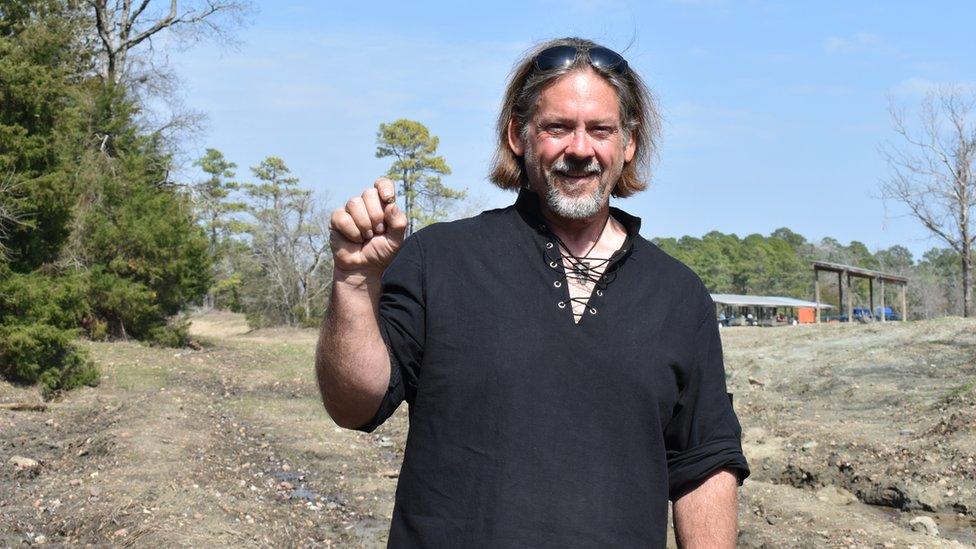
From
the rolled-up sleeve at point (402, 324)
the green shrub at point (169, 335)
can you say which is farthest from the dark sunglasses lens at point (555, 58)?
the green shrub at point (169, 335)

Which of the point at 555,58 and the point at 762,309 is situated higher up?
the point at 762,309

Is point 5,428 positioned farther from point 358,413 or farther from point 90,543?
point 358,413

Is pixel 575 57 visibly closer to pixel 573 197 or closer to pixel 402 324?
pixel 573 197

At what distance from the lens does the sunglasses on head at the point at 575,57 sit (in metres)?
2.37

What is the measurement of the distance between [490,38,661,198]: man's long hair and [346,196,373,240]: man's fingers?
0.57 m

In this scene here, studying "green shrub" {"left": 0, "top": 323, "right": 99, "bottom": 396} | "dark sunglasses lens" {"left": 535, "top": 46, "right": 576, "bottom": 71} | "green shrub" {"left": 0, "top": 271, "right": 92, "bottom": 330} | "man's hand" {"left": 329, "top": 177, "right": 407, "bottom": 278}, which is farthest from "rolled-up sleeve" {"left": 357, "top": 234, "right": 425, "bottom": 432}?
"green shrub" {"left": 0, "top": 271, "right": 92, "bottom": 330}

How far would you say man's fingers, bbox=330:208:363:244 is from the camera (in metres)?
2.00

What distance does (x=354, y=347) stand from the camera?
6.74ft

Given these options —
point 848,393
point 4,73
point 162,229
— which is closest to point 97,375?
point 4,73

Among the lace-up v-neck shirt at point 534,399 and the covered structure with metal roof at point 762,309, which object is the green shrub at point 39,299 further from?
the covered structure with metal roof at point 762,309

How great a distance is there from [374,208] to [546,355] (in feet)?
1.53

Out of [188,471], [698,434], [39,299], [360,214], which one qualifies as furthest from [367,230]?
[39,299]

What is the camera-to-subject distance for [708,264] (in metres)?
80.3

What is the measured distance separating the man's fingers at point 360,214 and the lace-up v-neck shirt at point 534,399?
0.18 metres
